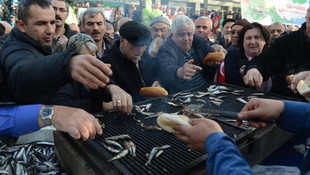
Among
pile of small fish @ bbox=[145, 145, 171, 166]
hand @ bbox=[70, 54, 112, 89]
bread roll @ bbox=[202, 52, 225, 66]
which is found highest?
hand @ bbox=[70, 54, 112, 89]

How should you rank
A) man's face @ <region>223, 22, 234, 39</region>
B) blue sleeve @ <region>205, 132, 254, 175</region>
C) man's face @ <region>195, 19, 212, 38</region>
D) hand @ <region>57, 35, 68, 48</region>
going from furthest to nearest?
1. man's face @ <region>223, 22, 234, 39</region>
2. man's face @ <region>195, 19, 212, 38</region>
3. hand @ <region>57, 35, 68, 48</region>
4. blue sleeve @ <region>205, 132, 254, 175</region>

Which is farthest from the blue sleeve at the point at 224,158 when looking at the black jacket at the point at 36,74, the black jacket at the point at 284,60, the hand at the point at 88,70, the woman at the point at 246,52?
the woman at the point at 246,52

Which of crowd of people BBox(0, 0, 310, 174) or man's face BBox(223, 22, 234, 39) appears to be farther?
man's face BBox(223, 22, 234, 39)

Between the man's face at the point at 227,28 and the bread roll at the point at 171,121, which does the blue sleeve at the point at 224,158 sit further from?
the man's face at the point at 227,28

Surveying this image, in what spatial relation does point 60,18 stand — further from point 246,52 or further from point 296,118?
point 296,118

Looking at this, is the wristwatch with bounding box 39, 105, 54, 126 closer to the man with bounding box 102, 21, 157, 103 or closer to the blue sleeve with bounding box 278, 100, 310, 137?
the man with bounding box 102, 21, 157, 103

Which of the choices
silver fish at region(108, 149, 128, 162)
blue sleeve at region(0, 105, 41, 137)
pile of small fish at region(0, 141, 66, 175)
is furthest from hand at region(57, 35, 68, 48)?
silver fish at region(108, 149, 128, 162)

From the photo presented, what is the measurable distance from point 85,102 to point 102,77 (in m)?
1.66

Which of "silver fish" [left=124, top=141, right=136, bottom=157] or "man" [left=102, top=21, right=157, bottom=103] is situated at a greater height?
"man" [left=102, top=21, right=157, bottom=103]

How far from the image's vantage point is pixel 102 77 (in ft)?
4.67

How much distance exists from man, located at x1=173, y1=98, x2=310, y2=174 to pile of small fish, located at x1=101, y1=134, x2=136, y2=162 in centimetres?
52

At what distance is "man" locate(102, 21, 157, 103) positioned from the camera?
11.4ft

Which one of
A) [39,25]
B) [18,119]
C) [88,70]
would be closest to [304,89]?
[88,70]

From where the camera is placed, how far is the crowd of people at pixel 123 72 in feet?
4.72
